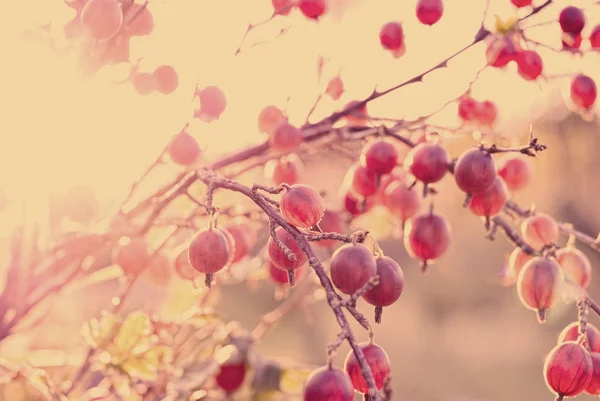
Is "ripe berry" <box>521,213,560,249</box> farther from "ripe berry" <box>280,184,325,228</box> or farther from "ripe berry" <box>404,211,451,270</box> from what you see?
"ripe berry" <box>280,184,325,228</box>

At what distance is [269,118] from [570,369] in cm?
98

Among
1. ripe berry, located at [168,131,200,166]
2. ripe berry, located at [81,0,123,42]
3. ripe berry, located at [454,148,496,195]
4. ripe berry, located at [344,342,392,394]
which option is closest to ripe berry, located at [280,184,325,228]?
ripe berry, located at [344,342,392,394]

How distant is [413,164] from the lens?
1140 millimetres

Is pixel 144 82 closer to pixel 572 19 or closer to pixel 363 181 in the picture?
pixel 363 181

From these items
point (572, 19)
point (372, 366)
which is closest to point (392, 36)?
point (572, 19)

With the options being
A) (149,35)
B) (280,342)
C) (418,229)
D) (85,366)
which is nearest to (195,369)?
(85,366)

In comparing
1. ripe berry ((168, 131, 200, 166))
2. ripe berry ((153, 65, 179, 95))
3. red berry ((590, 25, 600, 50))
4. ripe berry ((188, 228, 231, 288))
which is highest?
ripe berry ((153, 65, 179, 95))

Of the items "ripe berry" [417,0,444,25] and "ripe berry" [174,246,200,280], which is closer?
"ripe berry" [174,246,200,280]

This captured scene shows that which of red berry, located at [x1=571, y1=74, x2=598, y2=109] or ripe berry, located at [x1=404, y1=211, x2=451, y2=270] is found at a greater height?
red berry, located at [x1=571, y1=74, x2=598, y2=109]

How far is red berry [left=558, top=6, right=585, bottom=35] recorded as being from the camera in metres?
1.34

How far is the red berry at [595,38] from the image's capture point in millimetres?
1363

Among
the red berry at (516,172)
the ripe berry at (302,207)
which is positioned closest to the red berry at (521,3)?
the red berry at (516,172)

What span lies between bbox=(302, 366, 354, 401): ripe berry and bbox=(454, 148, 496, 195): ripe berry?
0.46m

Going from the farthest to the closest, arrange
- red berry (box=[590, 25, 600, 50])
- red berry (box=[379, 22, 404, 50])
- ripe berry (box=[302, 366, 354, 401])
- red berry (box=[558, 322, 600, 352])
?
1. red berry (box=[379, 22, 404, 50])
2. red berry (box=[590, 25, 600, 50])
3. red berry (box=[558, 322, 600, 352])
4. ripe berry (box=[302, 366, 354, 401])
